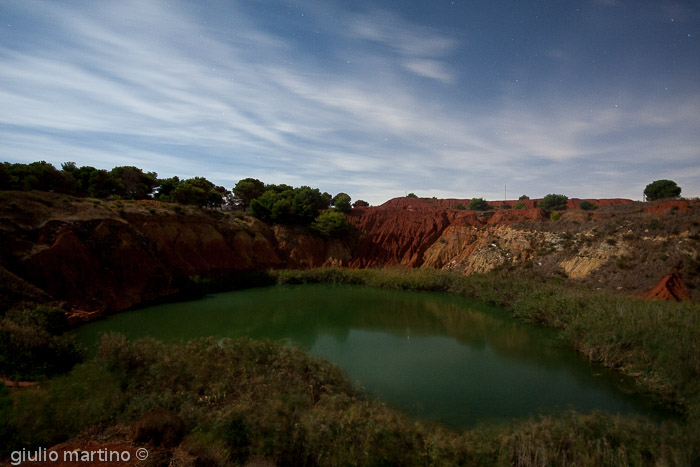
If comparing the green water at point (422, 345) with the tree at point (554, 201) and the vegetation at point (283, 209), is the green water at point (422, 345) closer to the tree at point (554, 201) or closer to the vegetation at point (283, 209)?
the vegetation at point (283, 209)

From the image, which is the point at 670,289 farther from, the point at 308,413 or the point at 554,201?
the point at 554,201

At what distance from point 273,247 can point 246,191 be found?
35.8 ft

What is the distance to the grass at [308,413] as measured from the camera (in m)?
5.27

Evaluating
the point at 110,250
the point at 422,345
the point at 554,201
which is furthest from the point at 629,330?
the point at 554,201

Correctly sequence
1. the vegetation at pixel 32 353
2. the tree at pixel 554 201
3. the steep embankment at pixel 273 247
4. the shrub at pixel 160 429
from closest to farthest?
the shrub at pixel 160 429, the vegetation at pixel 32 353, the steep embankment at pixel 273 247, the tree at pixel 554 201

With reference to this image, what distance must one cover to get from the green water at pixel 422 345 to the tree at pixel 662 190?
118 ft

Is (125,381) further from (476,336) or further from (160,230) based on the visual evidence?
(160,230)

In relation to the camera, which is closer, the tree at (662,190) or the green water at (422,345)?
the green water at (422,345)

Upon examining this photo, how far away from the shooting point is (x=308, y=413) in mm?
6070

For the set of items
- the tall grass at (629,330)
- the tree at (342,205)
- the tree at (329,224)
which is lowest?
the tall grass at (629,330)

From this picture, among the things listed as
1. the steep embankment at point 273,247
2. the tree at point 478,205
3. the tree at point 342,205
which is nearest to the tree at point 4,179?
the steep embankment at point 273,247

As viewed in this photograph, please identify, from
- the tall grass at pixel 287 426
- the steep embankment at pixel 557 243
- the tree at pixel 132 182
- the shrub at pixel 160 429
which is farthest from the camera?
the tree at pixel 132 182

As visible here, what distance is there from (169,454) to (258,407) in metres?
1.47

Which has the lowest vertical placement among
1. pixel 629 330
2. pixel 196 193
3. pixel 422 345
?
pixel 422 345
